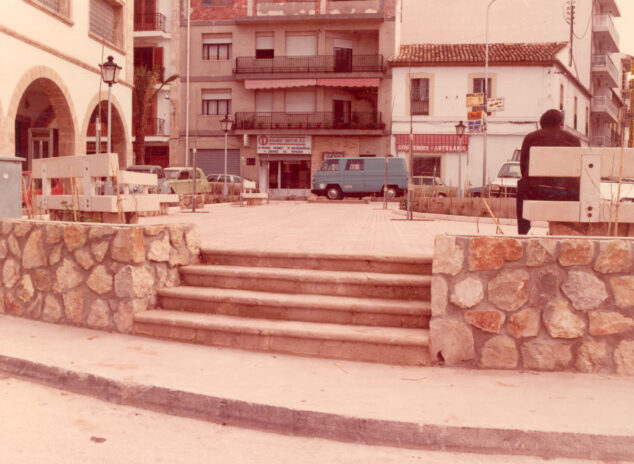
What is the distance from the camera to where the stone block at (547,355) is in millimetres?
4656

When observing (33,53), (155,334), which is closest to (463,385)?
(155,334)

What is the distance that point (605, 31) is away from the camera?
45750 millimetres

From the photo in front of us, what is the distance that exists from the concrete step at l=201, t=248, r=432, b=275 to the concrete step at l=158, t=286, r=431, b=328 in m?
0.39

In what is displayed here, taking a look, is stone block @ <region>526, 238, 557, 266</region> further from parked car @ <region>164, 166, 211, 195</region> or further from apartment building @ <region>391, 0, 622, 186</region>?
apartment building @ <region>391, 0, 622, 186</region>

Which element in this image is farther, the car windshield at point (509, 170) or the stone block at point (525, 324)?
the car windshield at point (509, 170)

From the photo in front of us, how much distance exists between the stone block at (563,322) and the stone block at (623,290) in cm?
28

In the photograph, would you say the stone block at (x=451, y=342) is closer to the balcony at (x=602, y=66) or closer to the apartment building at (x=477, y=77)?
the apartment building at (x=477, y=77)

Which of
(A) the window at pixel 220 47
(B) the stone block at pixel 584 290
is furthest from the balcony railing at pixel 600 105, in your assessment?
(B) the stone block at pixel 584 290

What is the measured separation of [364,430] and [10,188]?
4.98 metres

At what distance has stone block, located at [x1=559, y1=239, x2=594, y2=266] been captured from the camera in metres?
4.66

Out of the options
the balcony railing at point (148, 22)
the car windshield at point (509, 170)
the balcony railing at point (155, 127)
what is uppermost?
the balcony railing at point (148, 22)

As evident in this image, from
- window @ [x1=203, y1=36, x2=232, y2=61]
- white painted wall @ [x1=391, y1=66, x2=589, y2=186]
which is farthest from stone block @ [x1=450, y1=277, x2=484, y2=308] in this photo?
window @ [x1=203, y1=36, x2=232, y2=61]

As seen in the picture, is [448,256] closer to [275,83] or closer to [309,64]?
[275,83]

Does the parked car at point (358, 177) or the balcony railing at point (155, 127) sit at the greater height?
the balcony railing at point (155, 127)
